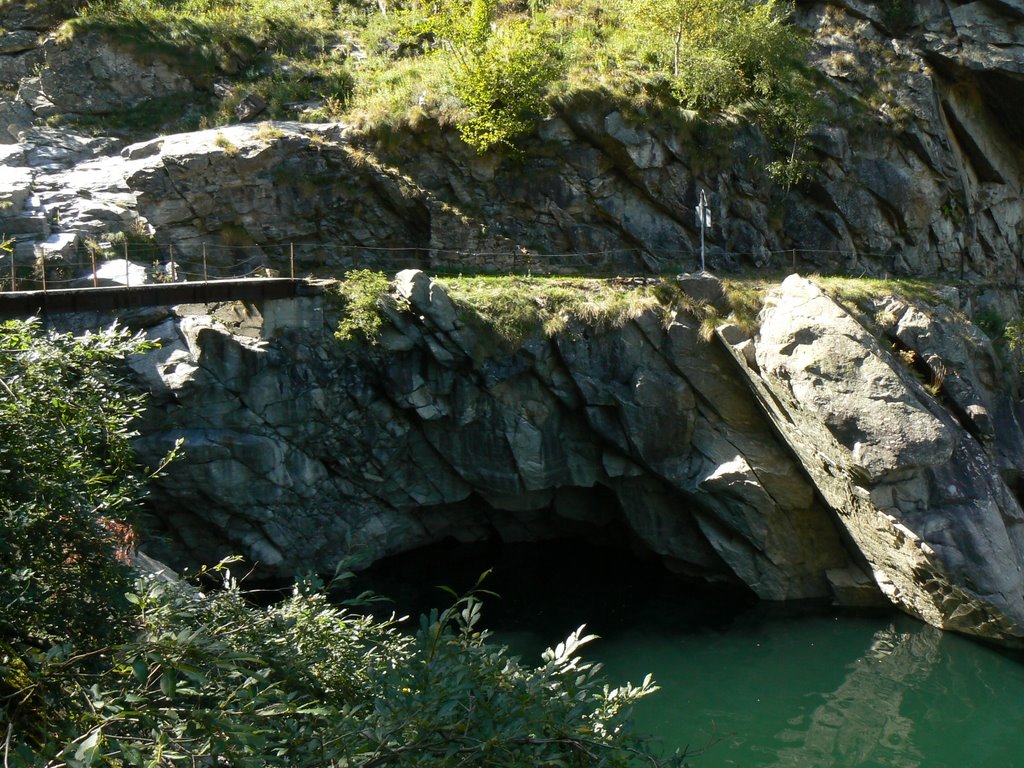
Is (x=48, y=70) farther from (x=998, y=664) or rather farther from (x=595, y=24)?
(x=998, y=664)

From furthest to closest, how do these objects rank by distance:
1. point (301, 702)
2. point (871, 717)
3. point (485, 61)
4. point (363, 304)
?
point (485, 61)
point (363, 304)
point (871, 717)
point (301, 702)

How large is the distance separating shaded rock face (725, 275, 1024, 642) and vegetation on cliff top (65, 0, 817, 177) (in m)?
9.60

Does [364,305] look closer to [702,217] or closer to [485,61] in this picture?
[485,61]

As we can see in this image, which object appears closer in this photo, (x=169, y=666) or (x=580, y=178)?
(x=169, y=666)

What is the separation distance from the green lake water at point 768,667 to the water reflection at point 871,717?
0.06 ft

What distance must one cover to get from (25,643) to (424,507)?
49.8 feet

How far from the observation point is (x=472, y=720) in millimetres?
4754

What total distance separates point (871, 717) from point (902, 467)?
4418 mm

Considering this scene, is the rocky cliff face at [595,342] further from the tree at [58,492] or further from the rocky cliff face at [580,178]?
the tree at [58,492]

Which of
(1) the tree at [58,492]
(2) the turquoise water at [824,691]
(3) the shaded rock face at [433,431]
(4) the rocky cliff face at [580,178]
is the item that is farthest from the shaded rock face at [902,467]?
(1) the tree at [58,492]


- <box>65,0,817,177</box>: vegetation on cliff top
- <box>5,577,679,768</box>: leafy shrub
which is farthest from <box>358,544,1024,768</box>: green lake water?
<box>65,0,817,177</box>: vegetation on cliff top

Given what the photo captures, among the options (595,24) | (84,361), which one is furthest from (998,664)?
(595,24)

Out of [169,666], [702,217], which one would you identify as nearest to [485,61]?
[702,217]

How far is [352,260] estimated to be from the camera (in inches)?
872
